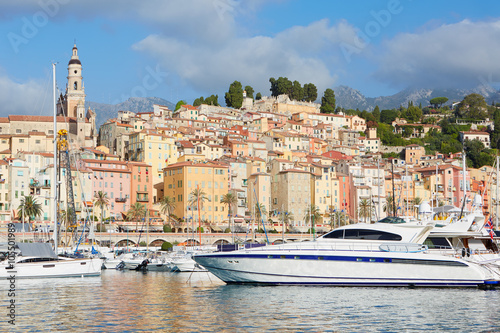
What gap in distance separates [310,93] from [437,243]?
15188 centimetres

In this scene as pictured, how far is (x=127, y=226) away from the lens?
93500 mm

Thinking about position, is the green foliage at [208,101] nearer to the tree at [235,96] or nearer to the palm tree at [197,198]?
the tree at [235,96]

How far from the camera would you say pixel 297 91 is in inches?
7205

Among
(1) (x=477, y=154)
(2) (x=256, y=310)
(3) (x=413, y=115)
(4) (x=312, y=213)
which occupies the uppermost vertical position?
(3) (x=413, y=115)

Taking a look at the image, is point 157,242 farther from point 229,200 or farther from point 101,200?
point 229,200

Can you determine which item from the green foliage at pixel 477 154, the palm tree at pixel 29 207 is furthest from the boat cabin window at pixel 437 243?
the green foliage at pixel 477 154

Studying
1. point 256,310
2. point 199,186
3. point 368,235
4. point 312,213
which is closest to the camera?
point 256,310

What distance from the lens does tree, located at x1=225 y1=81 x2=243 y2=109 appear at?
173m

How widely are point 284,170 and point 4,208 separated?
145 ft

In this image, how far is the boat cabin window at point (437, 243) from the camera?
36656 mm

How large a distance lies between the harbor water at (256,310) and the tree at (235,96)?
452 ft

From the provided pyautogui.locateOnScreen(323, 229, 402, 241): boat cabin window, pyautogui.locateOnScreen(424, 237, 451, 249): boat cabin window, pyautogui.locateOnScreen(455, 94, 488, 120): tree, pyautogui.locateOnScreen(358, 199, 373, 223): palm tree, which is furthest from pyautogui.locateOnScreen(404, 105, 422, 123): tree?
pyautogui.locateOnScreen(323, 229, 402, 241): boat cabin window

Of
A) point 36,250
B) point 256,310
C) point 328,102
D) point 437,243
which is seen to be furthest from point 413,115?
point 256,310

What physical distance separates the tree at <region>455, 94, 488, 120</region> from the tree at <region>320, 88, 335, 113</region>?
1358 inches
